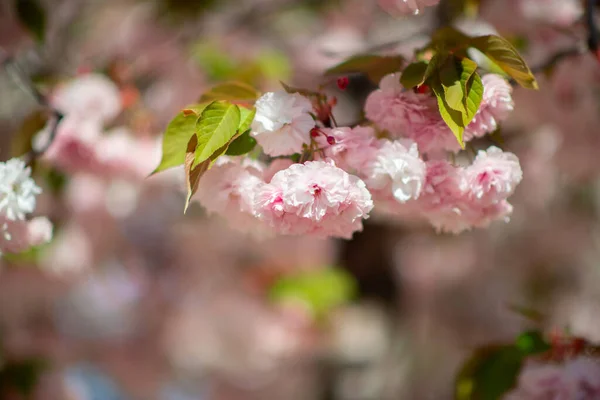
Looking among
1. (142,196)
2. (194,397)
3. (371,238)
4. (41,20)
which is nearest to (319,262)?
(371,238)

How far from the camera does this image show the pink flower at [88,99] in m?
1.31

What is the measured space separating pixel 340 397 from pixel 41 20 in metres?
1.67

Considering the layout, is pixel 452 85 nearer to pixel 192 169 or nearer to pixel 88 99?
pixel 192 169

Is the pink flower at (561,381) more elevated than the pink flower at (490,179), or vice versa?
the pink flower at (490,179)

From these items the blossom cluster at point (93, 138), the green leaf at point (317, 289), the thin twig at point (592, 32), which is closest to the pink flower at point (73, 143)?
the blossom cluster at point (93, 138)

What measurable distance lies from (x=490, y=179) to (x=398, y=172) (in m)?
0.12

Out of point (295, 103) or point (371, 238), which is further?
point (371, 238)

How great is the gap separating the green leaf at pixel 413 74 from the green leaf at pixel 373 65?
0.22ft

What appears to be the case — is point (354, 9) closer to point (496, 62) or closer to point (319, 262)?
point (319, 262)

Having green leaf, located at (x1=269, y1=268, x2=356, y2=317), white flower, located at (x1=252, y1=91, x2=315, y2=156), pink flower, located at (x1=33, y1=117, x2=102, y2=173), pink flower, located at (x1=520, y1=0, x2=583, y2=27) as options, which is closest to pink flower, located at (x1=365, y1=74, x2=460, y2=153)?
white flower, located at (x1=252, y1=91, x2=315, y2=156)

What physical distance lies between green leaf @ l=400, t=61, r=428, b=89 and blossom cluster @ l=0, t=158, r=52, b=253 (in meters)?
0.50

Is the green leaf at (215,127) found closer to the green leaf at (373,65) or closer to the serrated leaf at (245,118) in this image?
the serrated leaf at (245,118)

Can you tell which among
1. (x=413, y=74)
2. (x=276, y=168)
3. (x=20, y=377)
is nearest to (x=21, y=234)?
(x=276, y=168)

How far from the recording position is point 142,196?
2.06 m
